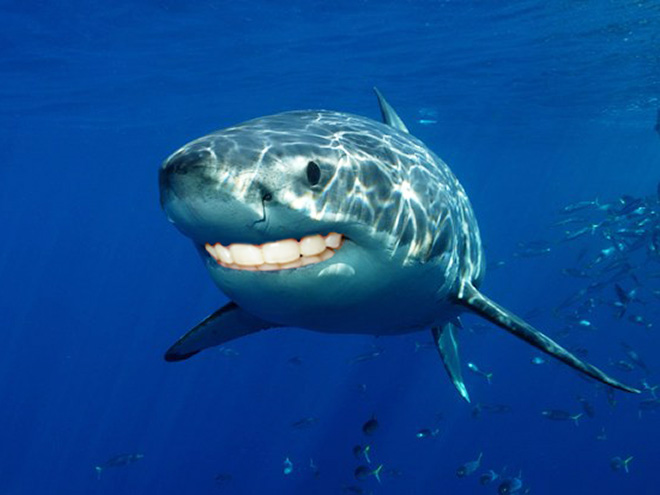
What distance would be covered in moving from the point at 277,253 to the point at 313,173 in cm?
37

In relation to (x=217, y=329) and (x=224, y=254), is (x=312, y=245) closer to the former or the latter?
(x=224, y=254)

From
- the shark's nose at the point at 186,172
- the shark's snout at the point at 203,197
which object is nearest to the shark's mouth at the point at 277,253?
the shark's snout at the point at 203,197

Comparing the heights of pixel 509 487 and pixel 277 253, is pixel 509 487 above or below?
below

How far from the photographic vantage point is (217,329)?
4.57 metres

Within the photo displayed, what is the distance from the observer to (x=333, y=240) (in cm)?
255

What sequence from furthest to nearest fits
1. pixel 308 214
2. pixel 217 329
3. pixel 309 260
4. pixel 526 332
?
pixel 217 329, pixel 526 332, pixel 309 260, pixel 308 214

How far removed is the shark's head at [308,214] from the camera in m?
2.09

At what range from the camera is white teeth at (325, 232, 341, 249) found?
2.53m

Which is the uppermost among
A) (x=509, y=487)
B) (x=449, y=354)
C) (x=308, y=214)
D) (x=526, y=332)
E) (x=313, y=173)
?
(x=313, y=173)

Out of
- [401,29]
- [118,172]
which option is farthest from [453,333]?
[118,172]

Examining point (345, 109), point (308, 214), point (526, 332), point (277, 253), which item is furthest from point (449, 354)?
point (345, 109)

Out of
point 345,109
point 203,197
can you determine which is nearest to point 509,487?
point 203,197

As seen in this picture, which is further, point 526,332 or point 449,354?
point 449,354

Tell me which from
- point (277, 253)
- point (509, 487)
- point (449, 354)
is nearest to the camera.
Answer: point (277, 253)
